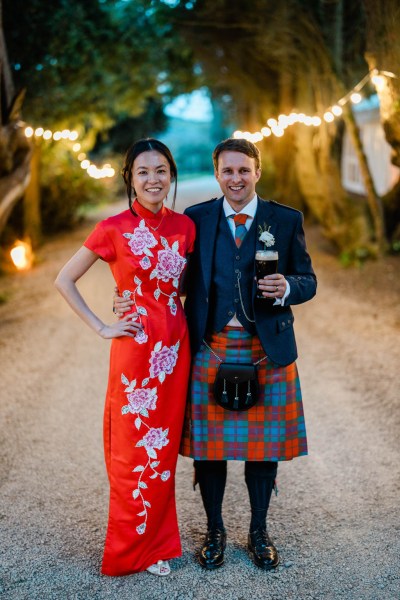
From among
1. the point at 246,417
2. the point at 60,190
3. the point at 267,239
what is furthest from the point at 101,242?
the point at 60,190

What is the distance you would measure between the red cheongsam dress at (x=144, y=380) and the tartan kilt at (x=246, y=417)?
9cm

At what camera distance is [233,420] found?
3314mm

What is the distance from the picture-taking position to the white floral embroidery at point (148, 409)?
3184 millimetres

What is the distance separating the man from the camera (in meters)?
3.17

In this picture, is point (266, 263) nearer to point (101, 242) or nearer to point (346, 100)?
point (101, 242)

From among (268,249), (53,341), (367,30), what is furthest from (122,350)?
(367,30)

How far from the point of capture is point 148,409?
3.20 meters

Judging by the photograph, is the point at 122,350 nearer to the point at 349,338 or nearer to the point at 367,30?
the point at 349,338

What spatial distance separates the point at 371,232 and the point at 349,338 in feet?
16.2

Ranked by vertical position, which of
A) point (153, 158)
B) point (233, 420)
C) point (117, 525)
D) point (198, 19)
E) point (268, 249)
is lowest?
point (117, 525)

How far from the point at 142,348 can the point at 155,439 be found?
1.53ft

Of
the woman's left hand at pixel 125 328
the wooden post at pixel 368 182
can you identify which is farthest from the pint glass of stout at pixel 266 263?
the wooden post at pixel 368 182

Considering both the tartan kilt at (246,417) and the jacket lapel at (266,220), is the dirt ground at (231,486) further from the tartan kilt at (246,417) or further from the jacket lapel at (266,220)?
the jacket lapel at (266,220)

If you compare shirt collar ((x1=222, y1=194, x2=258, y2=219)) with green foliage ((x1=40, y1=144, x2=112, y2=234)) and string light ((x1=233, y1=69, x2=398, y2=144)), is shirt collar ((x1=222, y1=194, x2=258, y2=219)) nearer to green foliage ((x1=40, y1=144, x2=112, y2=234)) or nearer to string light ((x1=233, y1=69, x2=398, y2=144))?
string light ((x1=233, y1=69, x2=398, y2=144))
